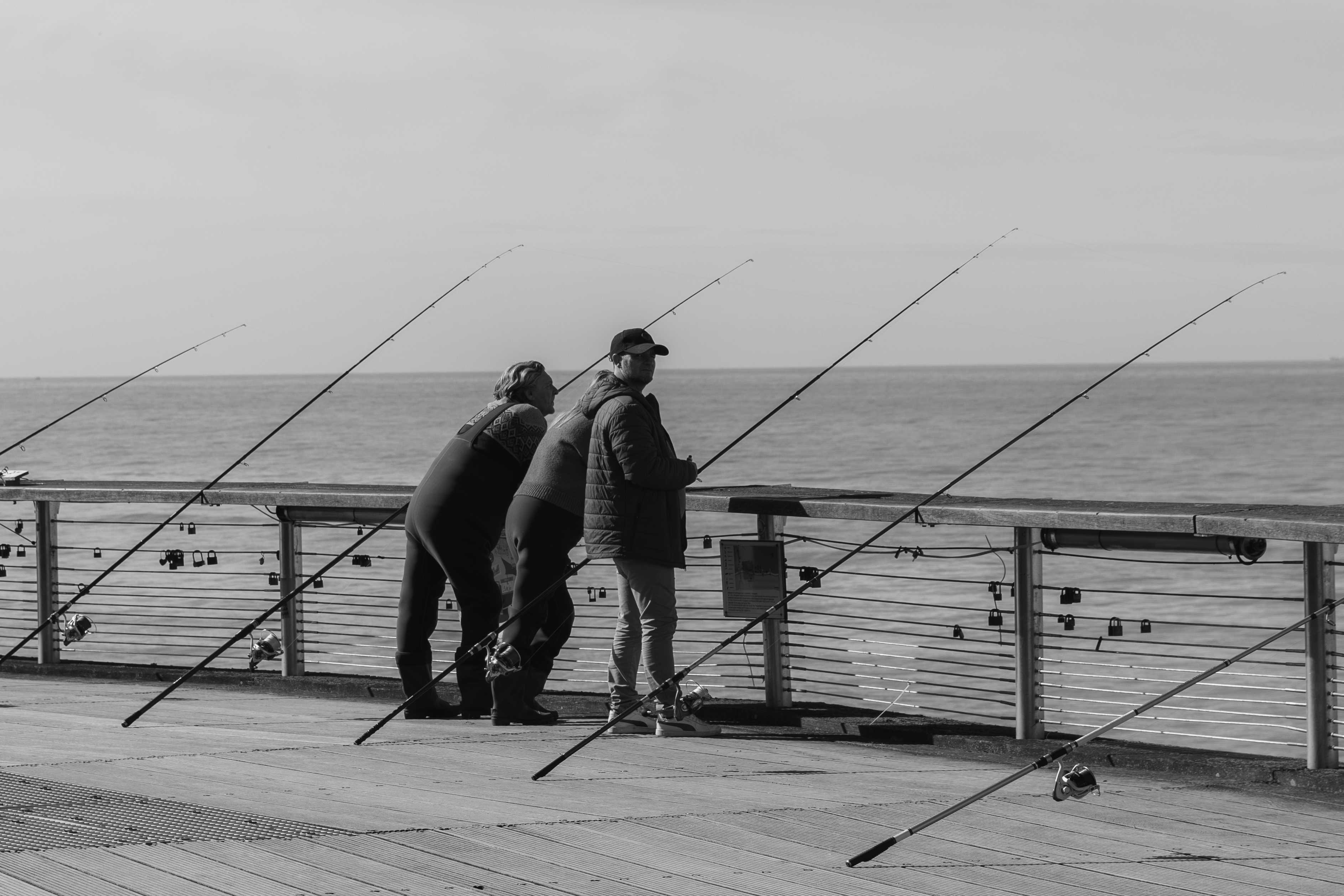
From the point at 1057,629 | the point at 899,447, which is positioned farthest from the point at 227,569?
the point at 899,447

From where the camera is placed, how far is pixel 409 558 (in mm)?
5961

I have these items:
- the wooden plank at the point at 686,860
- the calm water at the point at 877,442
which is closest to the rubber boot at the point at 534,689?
the wooden plank at the point at 686,860

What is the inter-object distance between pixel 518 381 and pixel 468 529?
543 mm

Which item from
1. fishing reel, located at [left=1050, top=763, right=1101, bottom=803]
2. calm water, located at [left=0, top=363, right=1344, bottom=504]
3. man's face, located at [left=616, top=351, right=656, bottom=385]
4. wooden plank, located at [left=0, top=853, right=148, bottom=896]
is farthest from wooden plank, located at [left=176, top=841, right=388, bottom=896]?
calm water, located at [left=0, top=363, right=1344, bottom=504]

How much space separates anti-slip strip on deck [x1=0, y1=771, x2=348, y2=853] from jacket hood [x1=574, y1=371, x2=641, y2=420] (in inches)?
78.6

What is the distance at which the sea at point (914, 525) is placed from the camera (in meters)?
8.25

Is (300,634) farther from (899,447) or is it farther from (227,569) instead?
(899,447)

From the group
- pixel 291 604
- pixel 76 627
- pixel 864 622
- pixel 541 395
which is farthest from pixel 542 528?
pixel 864 622

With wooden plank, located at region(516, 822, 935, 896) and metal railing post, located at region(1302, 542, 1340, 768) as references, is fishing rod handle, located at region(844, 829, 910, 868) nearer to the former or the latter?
wooden plank, located at region(516, 822, 935, 896)

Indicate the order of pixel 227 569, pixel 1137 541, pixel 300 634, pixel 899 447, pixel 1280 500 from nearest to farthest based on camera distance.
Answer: pixel 1137 541 → pixel 300 634 → pixel 227 569 → pixel 1280 500 → pixel 899 447

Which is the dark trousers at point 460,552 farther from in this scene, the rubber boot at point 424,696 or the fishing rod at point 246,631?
the fishing rod at point 246,631

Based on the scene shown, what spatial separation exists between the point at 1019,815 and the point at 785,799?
0.58 meters

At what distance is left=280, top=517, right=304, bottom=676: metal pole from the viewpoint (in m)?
6.91

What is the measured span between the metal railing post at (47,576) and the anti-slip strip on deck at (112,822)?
3368mm
